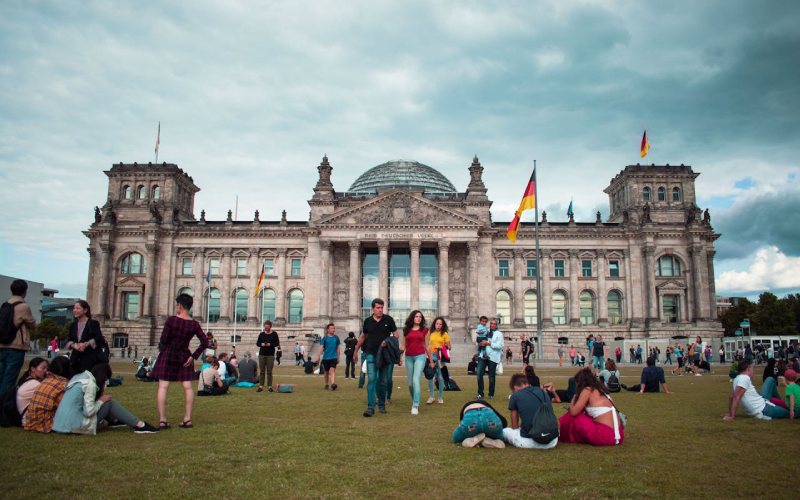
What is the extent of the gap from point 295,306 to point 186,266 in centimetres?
1397

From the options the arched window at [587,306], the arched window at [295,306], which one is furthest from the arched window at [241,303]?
the arched window at [587,306]

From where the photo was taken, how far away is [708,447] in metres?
10.3

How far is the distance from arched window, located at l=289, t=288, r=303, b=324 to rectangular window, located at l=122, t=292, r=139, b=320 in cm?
1784

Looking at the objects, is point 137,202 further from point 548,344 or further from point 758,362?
point 758,362

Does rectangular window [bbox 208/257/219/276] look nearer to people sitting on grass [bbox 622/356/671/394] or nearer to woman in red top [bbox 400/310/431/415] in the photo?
people sitting on grass [bbox 622/356/671/394]

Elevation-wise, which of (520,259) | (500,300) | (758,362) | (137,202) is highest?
(137,202)

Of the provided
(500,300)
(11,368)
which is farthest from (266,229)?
(11,368)

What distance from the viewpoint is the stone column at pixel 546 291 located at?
2726 inches

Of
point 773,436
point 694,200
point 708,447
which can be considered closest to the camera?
point 708,447

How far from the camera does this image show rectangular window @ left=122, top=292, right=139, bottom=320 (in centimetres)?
6956

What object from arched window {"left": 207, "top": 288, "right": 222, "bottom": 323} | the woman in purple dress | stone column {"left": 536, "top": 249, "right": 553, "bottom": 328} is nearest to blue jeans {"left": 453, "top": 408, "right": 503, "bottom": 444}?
the woman in purple dress

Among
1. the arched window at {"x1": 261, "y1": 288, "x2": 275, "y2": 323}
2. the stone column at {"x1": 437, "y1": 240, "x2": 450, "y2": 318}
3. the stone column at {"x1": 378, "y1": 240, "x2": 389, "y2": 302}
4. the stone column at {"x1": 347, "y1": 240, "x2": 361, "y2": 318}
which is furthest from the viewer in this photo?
the arched window at {"x1": 261, "y1": 288, "x2": 275, "y2": 323}

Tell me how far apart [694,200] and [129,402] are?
70637 mm

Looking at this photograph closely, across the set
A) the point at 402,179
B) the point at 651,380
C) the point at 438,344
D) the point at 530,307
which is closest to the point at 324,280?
the point at 402,179
